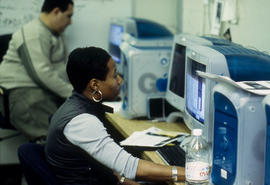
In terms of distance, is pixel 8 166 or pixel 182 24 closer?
pixel 182 24

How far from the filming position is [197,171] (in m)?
1.54

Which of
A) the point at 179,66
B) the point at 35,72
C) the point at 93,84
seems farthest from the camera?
the point at 35,72

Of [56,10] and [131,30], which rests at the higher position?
[56,10]

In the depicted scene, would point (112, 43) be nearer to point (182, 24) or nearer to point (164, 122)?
point (182, 24)

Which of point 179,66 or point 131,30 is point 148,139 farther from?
point 131,30

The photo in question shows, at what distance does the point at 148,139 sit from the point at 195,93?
36 cm

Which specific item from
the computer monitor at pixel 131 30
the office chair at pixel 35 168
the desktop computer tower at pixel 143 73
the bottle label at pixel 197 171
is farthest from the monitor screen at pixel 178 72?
the computer monitor at pixel 131 30

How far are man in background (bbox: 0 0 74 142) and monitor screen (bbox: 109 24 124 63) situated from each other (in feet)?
1.36

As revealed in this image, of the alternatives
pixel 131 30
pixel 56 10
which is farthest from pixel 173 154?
pixel 56 10

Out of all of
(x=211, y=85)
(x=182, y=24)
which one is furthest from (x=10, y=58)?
(x=211, y=85)

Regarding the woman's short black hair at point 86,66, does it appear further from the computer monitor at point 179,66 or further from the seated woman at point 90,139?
the computer monitor at point 179,66

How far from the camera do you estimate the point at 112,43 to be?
12.2ft

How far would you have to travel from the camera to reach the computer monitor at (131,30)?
3.42 m

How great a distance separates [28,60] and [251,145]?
2.31 meters
